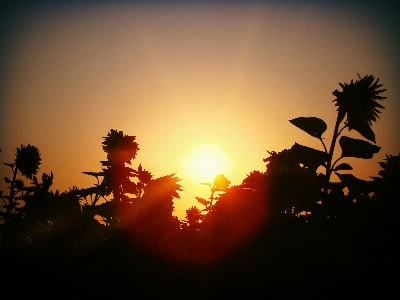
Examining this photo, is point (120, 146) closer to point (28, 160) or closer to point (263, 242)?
point (28, 160)

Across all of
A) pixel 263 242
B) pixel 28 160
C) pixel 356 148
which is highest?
pixel 28 160

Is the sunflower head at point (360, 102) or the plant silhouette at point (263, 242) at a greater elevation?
the sunflower head at point (360, 102)

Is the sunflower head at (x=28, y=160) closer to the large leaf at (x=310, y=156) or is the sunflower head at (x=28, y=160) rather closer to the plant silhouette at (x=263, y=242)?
the plant silhouette at (x=263, y=242)

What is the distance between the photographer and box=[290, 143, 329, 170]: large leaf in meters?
3.71

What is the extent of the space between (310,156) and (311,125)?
0.49 m

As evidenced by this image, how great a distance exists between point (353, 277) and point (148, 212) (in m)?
4.53

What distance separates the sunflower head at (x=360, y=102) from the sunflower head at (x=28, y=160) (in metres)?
11.2

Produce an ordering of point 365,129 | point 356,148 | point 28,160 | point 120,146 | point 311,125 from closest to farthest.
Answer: point 365,129 < point 356,148 < point 311,125 < point 28,160 < point 120,146

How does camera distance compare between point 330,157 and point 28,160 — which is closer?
point 330,157

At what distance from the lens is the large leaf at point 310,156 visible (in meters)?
3.71

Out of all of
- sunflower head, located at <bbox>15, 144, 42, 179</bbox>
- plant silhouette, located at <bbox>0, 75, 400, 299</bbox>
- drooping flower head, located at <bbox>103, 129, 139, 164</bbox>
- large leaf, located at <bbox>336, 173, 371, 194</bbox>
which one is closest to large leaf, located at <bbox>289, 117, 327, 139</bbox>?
plant silhouette, located at <bbox>0, 75, 400, 299</bbox>

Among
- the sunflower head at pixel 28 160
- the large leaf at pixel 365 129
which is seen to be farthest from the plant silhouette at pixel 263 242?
the sunflower head at pixel 28 160

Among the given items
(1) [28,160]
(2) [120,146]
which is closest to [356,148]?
(2) [120,146]

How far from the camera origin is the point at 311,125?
13.1 feet
